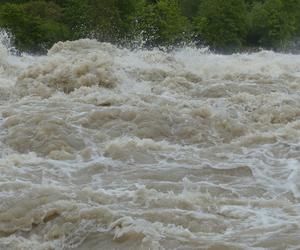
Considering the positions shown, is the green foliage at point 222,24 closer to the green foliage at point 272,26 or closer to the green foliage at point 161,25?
the green foliage at point 161,25

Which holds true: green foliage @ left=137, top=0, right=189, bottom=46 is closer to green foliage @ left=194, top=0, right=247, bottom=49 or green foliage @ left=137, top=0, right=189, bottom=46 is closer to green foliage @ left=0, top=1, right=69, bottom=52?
green foliage @ left=194, top=0, right=247, bottom=49

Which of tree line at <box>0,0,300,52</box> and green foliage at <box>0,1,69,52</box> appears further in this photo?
tree line at <box>0,0,300,52</box>

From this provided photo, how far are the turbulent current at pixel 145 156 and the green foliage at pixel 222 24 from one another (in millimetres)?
14495

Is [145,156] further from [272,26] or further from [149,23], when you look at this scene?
[272,26]

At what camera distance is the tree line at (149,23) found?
Answer: 25688 mm

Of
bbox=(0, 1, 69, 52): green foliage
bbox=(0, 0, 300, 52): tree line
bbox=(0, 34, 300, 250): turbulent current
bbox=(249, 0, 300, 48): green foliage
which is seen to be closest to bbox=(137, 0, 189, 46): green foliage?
bbox=(0, 0, 300, 52): tree line

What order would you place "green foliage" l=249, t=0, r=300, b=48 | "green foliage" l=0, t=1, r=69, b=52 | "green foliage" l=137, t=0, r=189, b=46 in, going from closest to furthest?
"green foliage" l=0, t=1, r=69, b=52, "green foliage" l=137, t=0, r=189, b=46, "green foliage" l=249, t=0, r=300, b=48

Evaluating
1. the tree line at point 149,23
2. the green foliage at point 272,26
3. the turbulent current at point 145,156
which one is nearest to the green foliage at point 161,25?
the tree line at point 149,23

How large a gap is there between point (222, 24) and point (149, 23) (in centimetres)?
413

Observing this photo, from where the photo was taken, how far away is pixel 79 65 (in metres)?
13.5

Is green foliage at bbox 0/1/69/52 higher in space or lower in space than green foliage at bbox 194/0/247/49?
lower

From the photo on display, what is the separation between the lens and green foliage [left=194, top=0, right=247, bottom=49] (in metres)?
29.9

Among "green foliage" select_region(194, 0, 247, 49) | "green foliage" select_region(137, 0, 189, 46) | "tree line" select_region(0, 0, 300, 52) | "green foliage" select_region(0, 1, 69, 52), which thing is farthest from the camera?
"green foliage" select_region(194, 0, 247, 49)

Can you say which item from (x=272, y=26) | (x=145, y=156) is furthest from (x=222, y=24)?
(x=145, y=156)
